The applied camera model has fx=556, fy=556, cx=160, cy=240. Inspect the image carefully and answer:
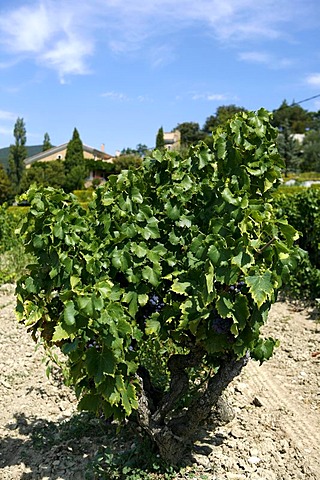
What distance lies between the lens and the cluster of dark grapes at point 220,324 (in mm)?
2295

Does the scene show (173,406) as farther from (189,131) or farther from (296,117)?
(296,117)

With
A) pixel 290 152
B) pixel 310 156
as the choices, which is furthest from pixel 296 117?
pixel 290 152

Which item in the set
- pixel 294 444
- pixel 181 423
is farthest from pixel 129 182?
pixel 294 444

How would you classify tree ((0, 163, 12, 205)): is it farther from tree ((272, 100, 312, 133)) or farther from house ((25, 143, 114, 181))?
tree ((272, 100, 312, 133))

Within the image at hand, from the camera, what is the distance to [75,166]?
42156 mm

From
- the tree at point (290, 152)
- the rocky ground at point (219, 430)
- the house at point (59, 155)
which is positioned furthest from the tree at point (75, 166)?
the rocky ground at point (219, 430)

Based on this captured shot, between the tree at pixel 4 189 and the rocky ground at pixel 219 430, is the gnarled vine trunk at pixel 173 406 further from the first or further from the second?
the tree at pixel 4 189

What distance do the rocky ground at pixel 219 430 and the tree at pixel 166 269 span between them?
406 mm

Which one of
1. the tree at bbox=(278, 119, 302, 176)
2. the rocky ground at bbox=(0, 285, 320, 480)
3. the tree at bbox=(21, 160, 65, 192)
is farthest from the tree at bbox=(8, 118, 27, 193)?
the rocky ground at bbox=(0, 285, 320, 480)

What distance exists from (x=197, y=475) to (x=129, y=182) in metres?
1.47

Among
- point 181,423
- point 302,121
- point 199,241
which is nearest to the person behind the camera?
point 199,241

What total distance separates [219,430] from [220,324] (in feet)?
3.66

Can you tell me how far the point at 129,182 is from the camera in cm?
249

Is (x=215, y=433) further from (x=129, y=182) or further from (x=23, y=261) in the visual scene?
(x=23, y=261)
